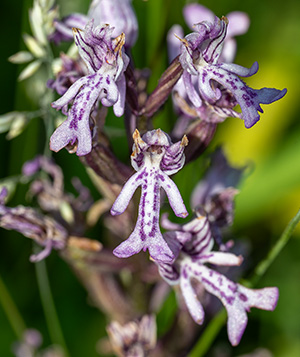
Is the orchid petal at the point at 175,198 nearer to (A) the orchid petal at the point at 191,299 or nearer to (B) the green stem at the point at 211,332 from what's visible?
(A) the orchid petal at the point at 191,299

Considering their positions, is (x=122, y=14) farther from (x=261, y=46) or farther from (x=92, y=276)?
(x=261, y=46)

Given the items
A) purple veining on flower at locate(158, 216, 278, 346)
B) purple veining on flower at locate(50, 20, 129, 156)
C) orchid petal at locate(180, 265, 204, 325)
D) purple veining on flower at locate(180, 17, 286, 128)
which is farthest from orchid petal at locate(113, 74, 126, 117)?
orchid petal at locate(180, 265, 204, 325)

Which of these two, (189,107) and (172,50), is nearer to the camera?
(189,107)

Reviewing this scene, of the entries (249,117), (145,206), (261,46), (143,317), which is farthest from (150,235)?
(261,46)

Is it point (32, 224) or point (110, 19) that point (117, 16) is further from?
point (32, 224)

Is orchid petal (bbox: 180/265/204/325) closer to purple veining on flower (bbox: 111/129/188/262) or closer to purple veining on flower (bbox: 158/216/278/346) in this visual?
purple veining on flower (bbox: 158/216/278/346)

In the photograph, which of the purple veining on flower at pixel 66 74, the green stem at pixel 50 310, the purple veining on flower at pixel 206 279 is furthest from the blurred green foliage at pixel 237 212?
the purple veining on flower at pixel 206 279

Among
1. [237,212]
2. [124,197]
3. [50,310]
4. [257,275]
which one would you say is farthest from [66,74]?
[237,212]
